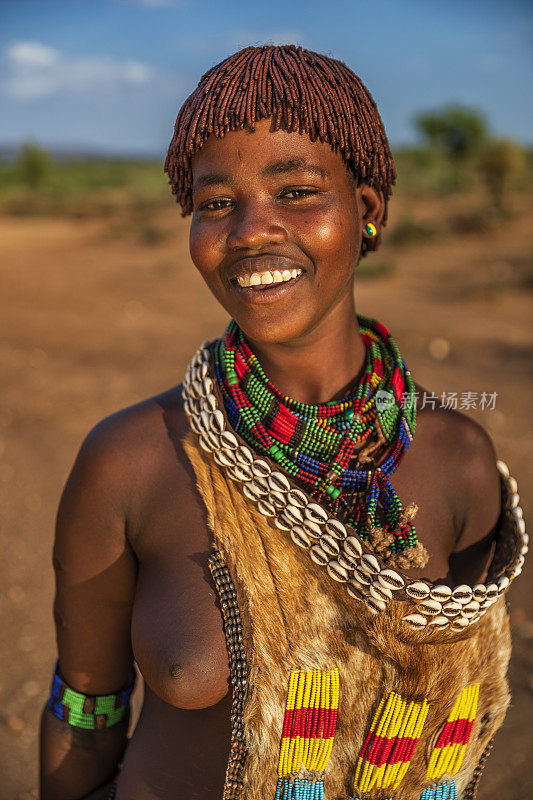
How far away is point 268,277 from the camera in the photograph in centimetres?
148

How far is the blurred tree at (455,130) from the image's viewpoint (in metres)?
24.8

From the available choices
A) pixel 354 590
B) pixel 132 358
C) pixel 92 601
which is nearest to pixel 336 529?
pixel 354 590

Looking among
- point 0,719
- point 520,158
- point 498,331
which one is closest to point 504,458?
point 498,331

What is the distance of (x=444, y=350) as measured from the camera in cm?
815

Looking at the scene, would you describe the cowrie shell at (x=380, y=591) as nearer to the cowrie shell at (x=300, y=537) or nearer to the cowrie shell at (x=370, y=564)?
the cowrie shell at (x=370, y=564)

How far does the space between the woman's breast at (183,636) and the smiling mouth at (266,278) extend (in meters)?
0.65

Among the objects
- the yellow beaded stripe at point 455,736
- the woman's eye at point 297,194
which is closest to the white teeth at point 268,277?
the woman's eye at point 297,194

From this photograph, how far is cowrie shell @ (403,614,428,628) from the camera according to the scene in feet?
4.90

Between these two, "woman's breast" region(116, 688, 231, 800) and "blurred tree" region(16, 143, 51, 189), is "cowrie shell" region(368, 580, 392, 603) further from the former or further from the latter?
"blurred tree" region(16, 143, 51, 189)

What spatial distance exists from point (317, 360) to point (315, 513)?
0.43m

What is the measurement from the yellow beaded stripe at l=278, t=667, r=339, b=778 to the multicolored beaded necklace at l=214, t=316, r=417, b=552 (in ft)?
1.16

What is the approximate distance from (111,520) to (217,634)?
0.40 metres

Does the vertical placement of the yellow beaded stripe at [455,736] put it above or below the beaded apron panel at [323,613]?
below

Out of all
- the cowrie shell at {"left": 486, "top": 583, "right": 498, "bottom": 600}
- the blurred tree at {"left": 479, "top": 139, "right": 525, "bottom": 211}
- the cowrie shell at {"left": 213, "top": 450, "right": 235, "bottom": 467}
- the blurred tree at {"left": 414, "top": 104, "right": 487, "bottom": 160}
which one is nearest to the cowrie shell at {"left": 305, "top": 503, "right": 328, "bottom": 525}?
the cowrie shell at {"left": 213, "top": 450, "right": 235, "bottom": 467}
